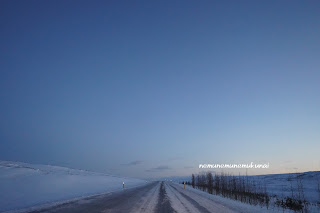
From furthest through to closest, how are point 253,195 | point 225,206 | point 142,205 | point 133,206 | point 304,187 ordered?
point 304,187
point 253,195
point 225,206
point 142,205
point 133,206

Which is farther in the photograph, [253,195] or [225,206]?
[253,195]

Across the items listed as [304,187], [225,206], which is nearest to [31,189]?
[225,206]

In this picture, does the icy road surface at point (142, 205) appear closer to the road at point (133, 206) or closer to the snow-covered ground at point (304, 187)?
the road at point (133, 206)

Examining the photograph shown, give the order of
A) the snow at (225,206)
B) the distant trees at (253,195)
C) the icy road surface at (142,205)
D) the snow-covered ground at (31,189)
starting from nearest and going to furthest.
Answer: the icy road surface at (142,205)
the snow-covered ground at (31,189)
the snow at (225,206)
the distant trees at (253,195)

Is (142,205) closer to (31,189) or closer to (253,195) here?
(31,189)

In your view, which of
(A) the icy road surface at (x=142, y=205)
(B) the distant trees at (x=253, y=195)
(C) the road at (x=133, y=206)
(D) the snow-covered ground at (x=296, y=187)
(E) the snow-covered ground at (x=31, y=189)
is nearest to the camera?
(C) the road at (x=133, y=206)

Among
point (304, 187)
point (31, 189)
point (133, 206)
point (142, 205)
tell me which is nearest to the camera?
point (133, 206)

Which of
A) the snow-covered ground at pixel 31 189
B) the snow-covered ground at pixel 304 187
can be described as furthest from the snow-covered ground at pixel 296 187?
the snow-covered ground at pixel 31 189

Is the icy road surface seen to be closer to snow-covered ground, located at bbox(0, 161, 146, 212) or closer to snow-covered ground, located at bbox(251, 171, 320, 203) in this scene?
snow-covered ground, located at bbox(0, 161, 146, 212)

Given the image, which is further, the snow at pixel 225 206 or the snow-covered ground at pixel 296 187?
the snow-covered ground at pixel 296 187

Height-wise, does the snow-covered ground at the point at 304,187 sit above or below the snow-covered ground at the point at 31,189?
below

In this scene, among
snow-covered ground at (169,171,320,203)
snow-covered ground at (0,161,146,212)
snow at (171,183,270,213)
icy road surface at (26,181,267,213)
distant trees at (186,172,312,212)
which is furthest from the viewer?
snow-covered ground at (169,171,320,203)

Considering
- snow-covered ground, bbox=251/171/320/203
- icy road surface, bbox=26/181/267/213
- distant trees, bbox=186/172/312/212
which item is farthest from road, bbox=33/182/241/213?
snow-covered ground, bbox=251/171/320/203

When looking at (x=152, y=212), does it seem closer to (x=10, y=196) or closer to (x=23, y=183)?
(x=10, y=196)
